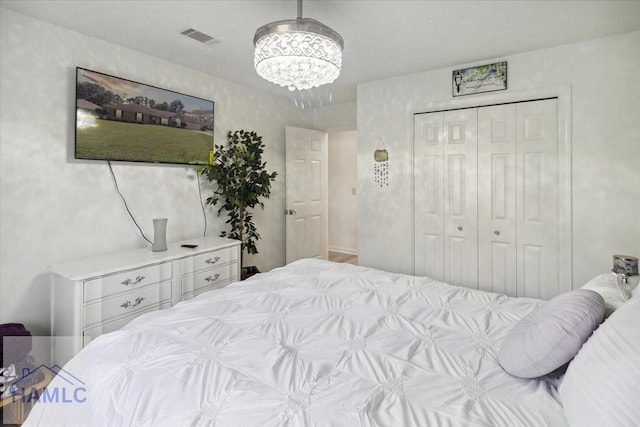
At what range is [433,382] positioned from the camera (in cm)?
110

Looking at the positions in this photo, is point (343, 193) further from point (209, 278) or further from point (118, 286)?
point (118, 286)

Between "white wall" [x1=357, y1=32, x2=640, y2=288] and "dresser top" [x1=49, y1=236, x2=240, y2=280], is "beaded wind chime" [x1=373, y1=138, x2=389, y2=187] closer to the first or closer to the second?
"white wall" [x1=357, y1=32, x2=640, y2=288]

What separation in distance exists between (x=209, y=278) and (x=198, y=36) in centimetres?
200

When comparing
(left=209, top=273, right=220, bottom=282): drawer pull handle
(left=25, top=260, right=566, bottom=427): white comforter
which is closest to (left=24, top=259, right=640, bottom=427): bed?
(left=25, top=260, right=566, bottom=427): white comforter

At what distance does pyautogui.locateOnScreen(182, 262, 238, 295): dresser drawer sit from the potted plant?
492 mm

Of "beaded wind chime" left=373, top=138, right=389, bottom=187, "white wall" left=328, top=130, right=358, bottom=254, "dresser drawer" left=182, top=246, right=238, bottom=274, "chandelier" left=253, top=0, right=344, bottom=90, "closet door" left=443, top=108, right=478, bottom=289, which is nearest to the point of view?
"chandelier" left=253, top=0, right=344, bottom=90

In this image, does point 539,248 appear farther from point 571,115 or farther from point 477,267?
point 571,115

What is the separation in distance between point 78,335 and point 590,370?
2.54 m

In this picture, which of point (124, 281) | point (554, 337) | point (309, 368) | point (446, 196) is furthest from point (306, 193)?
point (554, 337)

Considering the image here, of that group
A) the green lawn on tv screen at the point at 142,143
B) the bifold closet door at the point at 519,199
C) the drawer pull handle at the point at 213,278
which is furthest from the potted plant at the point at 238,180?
the bifold closet door at the point at 519,199

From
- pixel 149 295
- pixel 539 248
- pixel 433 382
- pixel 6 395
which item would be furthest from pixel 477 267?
pixel 6 395

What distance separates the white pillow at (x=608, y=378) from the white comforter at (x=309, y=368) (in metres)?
0.12

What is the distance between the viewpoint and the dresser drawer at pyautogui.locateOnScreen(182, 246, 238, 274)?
274 cm

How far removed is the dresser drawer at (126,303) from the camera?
210cm
